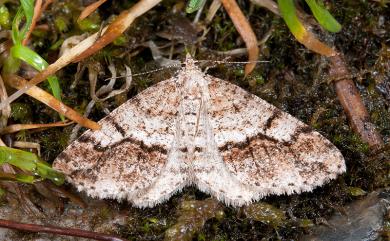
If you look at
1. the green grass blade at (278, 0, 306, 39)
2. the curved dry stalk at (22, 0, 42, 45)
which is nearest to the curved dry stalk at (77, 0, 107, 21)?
the curved dry stalk at (22, 0, 42, 45)

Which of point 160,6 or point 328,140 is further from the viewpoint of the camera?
point 160,6

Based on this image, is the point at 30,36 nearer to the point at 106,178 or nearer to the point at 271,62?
the point at 106,178

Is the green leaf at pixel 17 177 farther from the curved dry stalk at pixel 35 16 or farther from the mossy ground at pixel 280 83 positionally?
the curved dry stalk at pixel 35 16

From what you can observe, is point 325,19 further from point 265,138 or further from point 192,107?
point 192,107

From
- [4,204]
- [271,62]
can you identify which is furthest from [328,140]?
[4,204]

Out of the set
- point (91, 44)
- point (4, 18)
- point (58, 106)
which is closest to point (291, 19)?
point (91, 44)

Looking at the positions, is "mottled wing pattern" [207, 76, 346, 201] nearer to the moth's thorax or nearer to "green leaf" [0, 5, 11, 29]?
the moth's thorax
